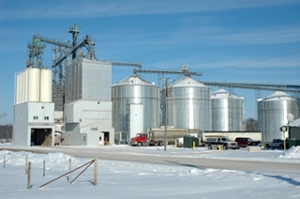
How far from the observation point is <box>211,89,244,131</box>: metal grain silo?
93500 millimetres

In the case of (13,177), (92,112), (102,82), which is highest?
(102,82)

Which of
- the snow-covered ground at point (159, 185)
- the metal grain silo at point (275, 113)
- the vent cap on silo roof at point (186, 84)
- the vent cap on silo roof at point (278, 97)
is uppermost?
the vent cap on silo roof at point (186, 84)

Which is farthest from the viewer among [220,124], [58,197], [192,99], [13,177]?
[220,124]

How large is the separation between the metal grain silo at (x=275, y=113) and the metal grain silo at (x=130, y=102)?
25203mm

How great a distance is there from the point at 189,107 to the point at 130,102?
45.0ft

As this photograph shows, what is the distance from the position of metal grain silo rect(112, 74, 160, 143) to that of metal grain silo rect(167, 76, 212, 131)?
4.26 metres

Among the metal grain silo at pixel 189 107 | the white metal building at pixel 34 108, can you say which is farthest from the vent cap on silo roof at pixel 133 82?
the white metal building at pixel 34 108

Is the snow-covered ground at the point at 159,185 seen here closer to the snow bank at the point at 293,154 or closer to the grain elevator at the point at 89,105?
the snow bank at the point at 293,154

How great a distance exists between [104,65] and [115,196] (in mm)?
66067

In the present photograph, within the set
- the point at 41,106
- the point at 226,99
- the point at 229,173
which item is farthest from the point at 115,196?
the point at 226,99

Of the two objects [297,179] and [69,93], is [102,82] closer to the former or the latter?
[69,93]

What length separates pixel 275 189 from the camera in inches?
548

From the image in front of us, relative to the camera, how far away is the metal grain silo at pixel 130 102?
80375mm

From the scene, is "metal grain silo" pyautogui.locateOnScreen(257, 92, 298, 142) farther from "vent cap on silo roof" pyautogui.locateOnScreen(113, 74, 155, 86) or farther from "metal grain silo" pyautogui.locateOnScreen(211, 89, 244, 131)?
"vent cap on silo roof" pyautogui.locateOnScreen(113, 74, 155, 86)
